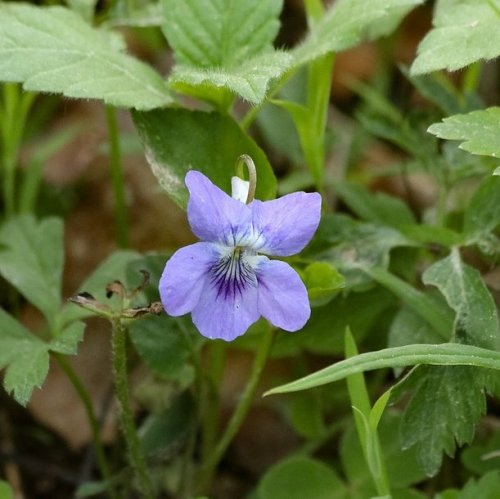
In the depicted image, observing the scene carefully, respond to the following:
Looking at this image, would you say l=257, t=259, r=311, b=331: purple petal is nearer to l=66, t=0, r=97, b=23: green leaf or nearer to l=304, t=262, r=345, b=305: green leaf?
l=304, t=262, r=345, b=305: green leaf

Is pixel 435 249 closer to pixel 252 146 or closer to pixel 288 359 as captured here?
pixel 252 146

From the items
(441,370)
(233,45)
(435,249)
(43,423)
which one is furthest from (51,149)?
(441,370)

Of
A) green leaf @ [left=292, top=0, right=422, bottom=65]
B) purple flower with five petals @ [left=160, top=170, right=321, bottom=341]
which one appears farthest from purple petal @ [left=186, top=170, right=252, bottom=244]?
green leaf @ [left=292, top=0, right=422, bottom=65]

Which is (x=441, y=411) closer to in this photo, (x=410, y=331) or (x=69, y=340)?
(x=410, y=331)

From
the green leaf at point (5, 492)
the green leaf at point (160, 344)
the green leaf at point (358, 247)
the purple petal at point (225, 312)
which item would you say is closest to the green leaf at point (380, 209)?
the green leaf at point (358, 247)

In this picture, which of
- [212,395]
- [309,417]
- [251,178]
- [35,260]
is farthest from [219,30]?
[309,417]

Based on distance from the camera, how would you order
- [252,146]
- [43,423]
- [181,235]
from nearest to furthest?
[252,146] → [43,423] → [181,235]

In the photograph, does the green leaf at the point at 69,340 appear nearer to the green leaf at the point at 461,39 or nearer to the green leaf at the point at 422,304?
the green leaf at the point at 422,304
